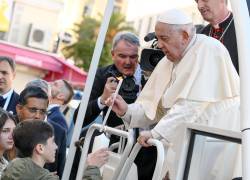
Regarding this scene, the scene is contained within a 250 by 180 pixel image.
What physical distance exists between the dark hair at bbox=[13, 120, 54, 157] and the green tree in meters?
44.2

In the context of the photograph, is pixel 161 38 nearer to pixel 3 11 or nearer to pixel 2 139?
pixel 2 139

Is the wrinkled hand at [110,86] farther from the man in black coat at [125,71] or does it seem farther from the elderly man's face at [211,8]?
the elderly man's face at [211,8]

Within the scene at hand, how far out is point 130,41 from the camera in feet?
15.2

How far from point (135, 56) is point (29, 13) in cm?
3187

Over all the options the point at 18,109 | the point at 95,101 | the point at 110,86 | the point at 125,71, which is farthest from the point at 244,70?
the point at 18,109

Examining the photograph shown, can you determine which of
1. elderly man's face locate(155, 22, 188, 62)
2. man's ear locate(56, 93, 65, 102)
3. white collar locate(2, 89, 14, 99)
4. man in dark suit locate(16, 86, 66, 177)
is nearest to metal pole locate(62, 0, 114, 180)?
elderly man's face locate(155, 22, 188, 62)

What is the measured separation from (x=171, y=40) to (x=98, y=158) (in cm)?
72

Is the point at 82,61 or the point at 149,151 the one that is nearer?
the point at 149,151

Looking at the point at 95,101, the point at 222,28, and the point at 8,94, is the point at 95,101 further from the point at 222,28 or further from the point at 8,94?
the point at 8,94

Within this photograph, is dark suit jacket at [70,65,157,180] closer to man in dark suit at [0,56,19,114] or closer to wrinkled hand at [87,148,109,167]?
wrinkled hand at [87,148,109,167]

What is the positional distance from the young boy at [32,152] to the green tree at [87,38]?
44.2 m

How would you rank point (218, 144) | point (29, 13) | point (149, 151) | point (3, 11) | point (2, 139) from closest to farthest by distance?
point (218, 144)
point (149, 151)
point (2, 139)
point (3, 11)
point (29, 13)

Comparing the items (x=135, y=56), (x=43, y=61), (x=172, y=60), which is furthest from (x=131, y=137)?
(x=43, y=61)

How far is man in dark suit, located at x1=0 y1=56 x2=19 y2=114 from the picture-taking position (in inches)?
225
